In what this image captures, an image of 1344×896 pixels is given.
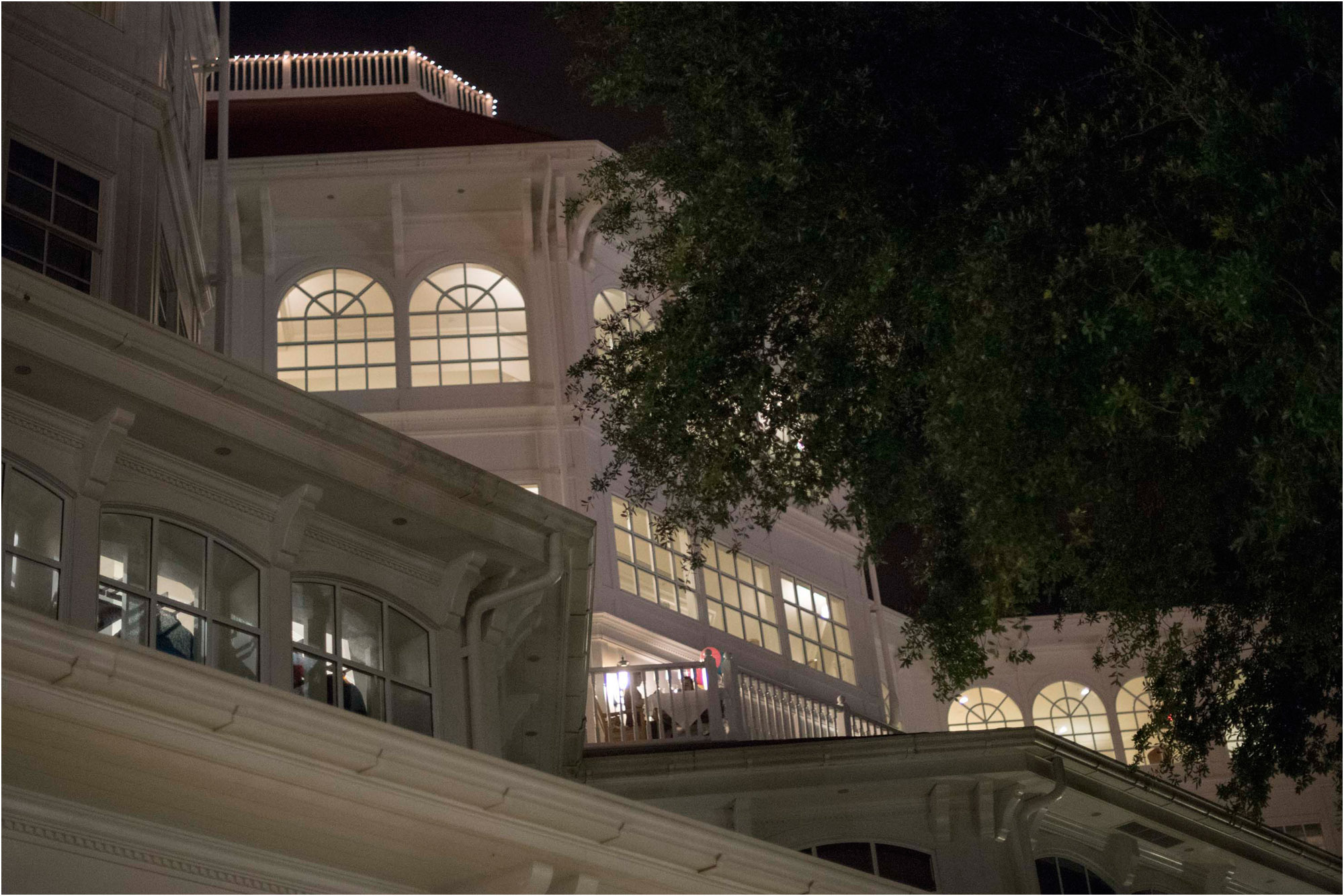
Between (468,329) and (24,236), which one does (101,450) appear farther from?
A: (468,329)

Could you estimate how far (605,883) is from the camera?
8508 millimetres

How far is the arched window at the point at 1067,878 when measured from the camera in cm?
1455

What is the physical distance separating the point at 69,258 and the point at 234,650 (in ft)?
11.4

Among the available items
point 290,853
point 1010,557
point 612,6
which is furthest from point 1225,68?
point 290,853

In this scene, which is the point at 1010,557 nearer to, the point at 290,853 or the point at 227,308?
the point at 290,853

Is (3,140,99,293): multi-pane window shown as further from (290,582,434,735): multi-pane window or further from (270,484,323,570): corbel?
(290,582,434,735): multi-pane window

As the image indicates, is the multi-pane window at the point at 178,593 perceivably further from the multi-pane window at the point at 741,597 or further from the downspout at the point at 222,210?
the multi-pane window at the point at 741,597

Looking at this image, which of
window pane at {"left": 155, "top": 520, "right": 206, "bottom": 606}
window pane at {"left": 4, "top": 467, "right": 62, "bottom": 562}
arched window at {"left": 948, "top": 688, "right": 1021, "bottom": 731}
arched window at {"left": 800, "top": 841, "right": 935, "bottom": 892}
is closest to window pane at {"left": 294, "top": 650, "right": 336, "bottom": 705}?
window pane at {"left": 155, "top": 520, "right": 206, "bottom": 606}

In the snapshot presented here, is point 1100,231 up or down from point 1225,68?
down

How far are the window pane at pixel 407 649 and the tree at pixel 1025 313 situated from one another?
186cm

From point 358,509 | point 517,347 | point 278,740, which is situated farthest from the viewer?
point 517,347

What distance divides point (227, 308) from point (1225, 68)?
8575mm

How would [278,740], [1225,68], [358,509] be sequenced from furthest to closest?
[358,509]
[1225,68]
[278,740]

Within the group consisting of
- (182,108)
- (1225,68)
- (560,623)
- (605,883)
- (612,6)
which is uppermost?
(182,108)
